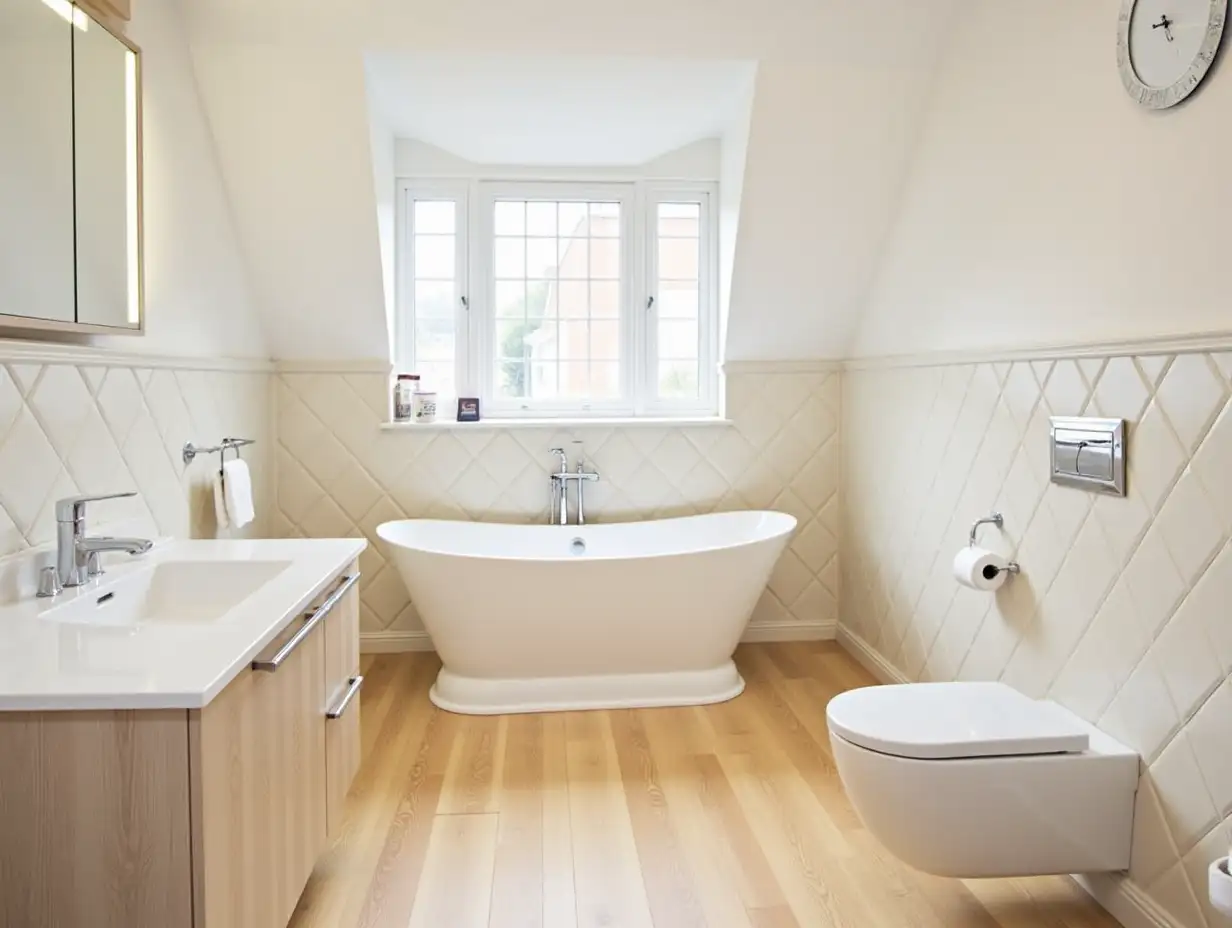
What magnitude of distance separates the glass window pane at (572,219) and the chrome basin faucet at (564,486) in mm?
1081

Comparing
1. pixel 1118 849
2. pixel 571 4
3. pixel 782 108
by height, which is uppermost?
pixel 571 4

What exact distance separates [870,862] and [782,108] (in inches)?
100

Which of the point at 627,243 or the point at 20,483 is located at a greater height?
the point at 627,243

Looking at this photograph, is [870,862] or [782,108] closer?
[870,862]

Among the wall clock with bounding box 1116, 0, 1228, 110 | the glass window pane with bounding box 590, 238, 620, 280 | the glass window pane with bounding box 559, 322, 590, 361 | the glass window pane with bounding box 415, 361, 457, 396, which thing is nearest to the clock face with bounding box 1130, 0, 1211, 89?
the wall clock with bounding box 1116, 0, 1228, 110

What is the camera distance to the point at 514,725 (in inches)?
127

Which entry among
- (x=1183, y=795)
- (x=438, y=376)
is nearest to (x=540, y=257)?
(x=438, y=376)

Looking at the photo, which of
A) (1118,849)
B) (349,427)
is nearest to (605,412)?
(349,427)

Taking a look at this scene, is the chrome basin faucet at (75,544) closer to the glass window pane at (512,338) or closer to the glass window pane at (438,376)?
the glass window pane at (438,376)

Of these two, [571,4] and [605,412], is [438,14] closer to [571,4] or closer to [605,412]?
[571,4]

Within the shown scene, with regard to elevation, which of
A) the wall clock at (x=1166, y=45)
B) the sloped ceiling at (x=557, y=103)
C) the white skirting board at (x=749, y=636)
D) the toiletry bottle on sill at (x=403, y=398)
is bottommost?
the white skirting board at (x=749, y=636)

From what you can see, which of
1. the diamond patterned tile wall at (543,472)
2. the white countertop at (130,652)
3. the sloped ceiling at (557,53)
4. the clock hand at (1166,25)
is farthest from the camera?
the diamond patterned tile wall at (543,472)

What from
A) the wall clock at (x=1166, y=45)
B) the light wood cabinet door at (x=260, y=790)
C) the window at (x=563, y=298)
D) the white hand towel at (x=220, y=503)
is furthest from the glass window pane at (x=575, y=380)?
the wall clock at (x=1166, y=45)

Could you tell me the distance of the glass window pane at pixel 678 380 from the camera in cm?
434
